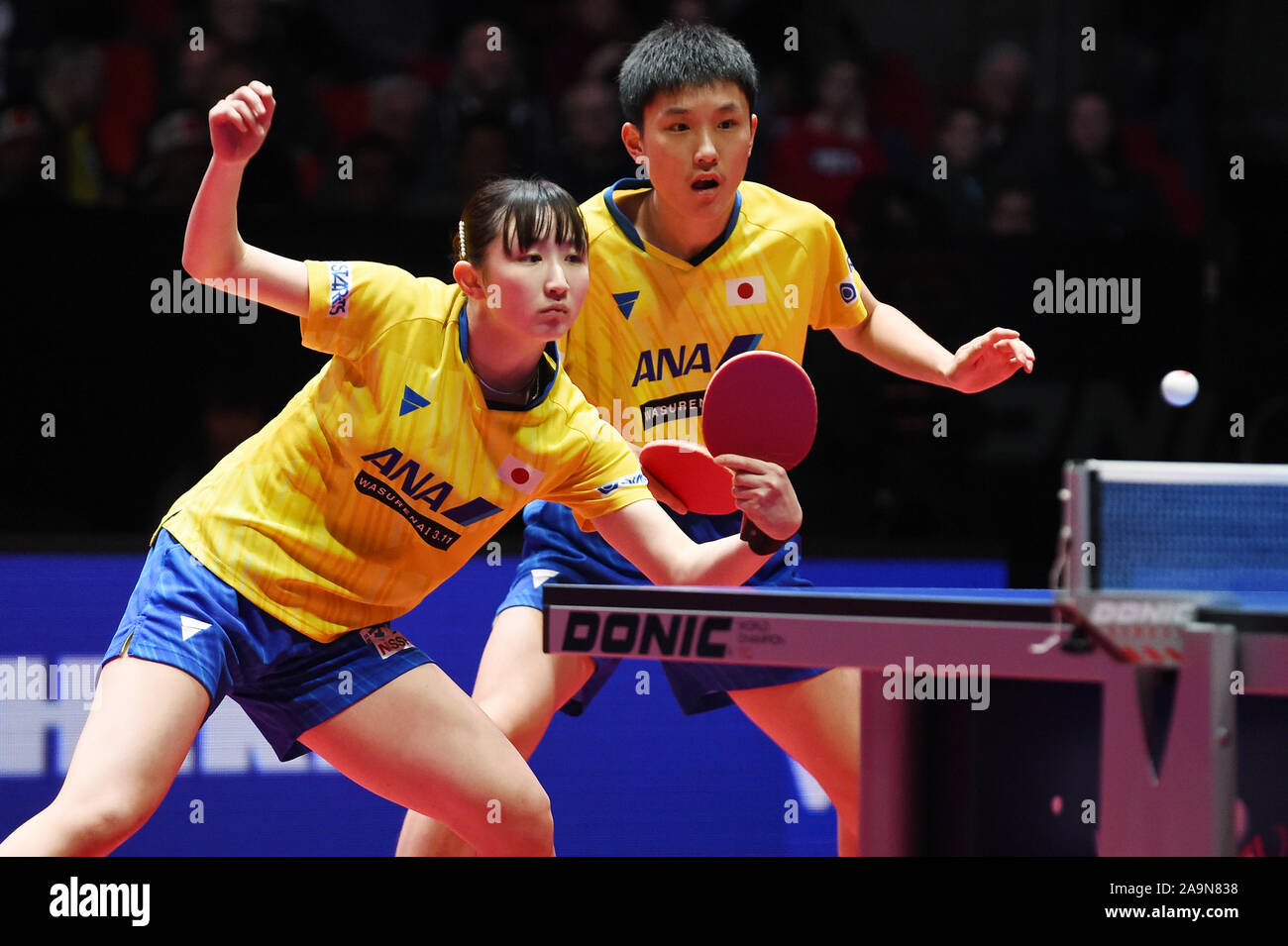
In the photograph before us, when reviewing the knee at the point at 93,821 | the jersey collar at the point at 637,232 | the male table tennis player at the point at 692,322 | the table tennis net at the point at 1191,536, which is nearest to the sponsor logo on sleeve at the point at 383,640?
the male table tennis player at the point at 692,322

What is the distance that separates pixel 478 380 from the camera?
3348 mm

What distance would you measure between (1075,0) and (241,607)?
722 centimetres

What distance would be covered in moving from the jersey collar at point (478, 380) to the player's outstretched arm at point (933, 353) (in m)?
0.99

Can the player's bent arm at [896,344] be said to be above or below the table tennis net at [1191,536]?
above

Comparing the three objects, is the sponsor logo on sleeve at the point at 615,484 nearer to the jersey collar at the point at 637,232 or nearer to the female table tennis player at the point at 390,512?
the female table tennis player at the point at 390,512

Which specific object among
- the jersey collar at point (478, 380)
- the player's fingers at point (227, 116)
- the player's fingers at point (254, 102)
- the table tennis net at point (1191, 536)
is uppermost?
the player's fingers at point (254, 102)

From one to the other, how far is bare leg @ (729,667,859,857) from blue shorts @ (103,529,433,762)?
3.11ft

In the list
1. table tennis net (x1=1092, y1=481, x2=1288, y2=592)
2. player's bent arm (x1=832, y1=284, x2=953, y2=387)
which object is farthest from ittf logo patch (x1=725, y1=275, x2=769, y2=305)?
table tennis net (x1=1092, y1=481, x2=1288, y2=592)

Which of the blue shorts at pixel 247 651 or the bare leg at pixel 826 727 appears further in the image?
the bare leg at pixel 826 727

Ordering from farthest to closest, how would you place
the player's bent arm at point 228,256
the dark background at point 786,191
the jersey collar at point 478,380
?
the dark background at point 786,191
the jersey collar at point 478,380
the player's bent arm at point 228,256

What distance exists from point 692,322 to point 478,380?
793 mm

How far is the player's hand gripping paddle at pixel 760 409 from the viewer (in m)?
2.96

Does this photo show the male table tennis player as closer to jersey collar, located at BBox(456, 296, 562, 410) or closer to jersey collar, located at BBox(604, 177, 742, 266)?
jersey collar, located at BBox(604, 177, 742, 266)

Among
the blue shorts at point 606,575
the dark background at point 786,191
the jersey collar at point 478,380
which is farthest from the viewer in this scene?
the dark background at point 786,191
